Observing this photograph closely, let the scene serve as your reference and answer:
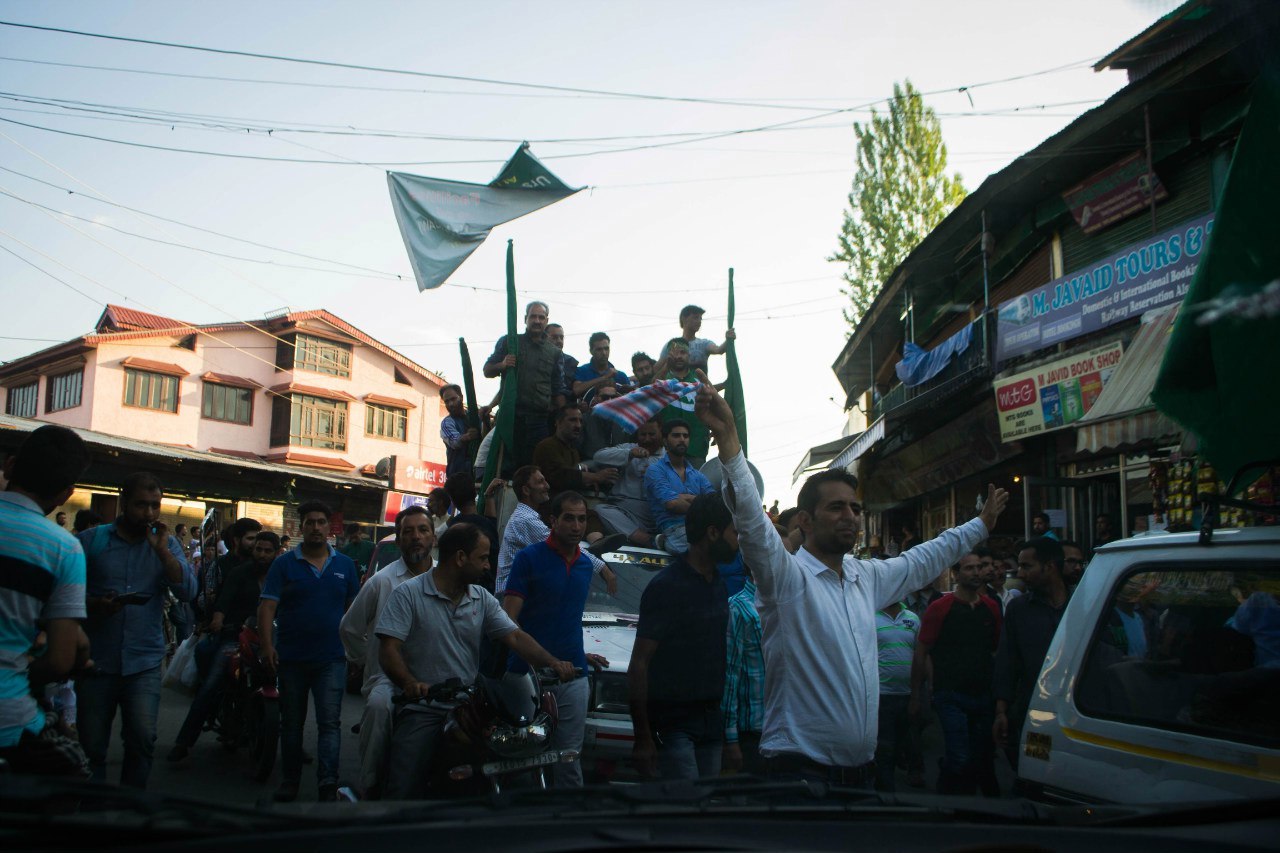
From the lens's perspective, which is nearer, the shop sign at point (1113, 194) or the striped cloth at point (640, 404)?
the striped cloth at point (640, 404)

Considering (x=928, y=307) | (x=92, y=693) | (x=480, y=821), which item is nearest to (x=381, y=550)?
(x=92, y=693)

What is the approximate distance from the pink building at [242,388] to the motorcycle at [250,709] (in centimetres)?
3330

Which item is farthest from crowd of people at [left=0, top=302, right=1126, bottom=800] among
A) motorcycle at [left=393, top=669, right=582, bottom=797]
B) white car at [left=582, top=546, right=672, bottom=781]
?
white car at [left=582, top=546, right=672, bottom=781]

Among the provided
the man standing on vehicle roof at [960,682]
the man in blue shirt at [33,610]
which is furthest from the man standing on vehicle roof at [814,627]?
the man standing on vehicle roof at [960,682]

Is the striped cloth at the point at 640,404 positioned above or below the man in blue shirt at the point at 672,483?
above

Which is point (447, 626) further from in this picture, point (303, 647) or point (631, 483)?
point (631, 483)

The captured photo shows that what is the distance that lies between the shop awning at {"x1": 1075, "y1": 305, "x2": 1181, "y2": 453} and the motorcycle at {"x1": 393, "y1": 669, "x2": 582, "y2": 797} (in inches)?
292

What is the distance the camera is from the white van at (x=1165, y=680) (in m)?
3.24

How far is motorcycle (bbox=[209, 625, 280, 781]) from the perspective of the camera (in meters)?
7.98

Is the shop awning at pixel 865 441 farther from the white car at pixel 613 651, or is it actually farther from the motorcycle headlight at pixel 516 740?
the motorcycle headlight at pixel 516 740

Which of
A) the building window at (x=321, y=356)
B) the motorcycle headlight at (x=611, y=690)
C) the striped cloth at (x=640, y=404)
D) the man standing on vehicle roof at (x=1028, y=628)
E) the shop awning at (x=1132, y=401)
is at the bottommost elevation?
the motorcycle headlight at (x=611, y=690)

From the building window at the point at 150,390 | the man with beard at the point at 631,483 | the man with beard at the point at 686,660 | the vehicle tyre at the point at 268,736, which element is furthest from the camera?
the building window at the point at 150,390

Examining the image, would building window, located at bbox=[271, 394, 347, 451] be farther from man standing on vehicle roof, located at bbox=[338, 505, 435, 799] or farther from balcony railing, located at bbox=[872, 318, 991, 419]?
man standing on vehicle roof, located at bbox=[338, 505, 435, 799]

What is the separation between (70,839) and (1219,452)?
11.6 ft
